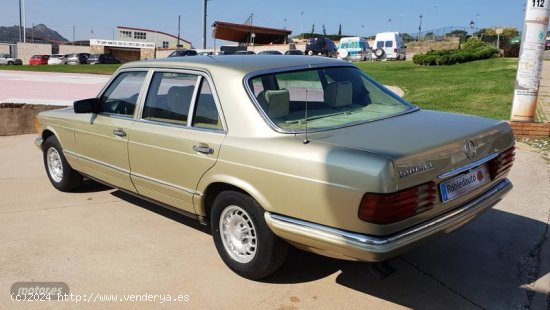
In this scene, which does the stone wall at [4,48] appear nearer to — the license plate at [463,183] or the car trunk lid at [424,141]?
the car trunk lid at [424,141]

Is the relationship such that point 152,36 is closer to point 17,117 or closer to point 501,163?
point 17,117

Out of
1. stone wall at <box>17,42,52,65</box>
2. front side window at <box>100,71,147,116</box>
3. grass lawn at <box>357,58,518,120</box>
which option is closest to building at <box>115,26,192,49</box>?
stone wall at <box>17,42,52,65</box>

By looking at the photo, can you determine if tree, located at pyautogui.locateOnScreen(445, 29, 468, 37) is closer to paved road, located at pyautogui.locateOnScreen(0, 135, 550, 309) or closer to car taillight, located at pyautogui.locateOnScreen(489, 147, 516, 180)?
paved road, located at pyautogui.locateOnScreen(0, 135, 550, 309)

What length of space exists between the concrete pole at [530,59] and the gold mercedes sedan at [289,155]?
16.4ft

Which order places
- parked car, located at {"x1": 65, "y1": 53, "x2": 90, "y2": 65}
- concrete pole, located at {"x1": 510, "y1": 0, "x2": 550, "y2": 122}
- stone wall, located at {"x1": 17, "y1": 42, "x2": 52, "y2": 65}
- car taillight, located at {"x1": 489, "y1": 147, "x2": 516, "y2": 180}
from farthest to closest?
stone wall, located at {"x1": 17, "y1": 42, "x2": 52, "y2": 65} < parked car, located at {"x1": 65, "y1": 53, "x2": 90, "y2": 65} < concrete pole, located at {"x1": 510, "y1": 0, "x2": 550, "y2": 122} < car taillight, located at {"x1": 489, "y1": 147, "x2": 516, "y2": 180}

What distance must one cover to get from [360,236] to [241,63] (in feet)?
6.02

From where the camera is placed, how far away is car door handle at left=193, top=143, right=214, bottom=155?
11.9 feet

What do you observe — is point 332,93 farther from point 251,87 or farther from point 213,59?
point 213,59

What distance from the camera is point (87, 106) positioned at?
490 cm

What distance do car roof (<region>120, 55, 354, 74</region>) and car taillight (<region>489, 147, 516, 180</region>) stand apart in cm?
157

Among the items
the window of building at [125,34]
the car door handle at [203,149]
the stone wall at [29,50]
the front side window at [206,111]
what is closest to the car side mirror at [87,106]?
the front side window at [206,111]

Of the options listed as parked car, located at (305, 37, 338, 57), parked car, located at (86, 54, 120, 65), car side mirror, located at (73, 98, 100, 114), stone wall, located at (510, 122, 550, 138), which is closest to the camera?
car side mirror, located at (73, 98, 100, 114)

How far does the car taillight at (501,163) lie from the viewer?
11.8 feet

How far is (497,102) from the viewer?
1186 cm
